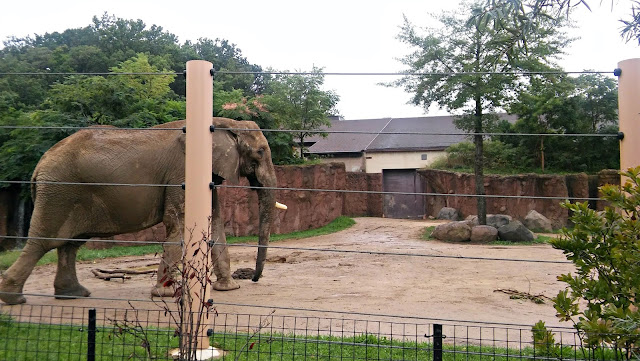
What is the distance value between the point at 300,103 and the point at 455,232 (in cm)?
878

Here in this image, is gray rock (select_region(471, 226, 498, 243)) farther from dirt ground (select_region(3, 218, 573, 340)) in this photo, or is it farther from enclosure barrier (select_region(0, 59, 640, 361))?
enclosure barrier (select_region(0, 59, 640, 361))

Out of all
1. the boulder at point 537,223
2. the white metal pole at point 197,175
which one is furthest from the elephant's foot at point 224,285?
the boulder at point 537,223

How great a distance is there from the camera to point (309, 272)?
9.28m

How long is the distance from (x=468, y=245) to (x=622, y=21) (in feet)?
31.9

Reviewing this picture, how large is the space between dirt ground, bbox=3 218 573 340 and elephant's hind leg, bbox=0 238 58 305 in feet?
0.53

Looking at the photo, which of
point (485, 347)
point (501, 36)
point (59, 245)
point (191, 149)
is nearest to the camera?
point (191, 149)

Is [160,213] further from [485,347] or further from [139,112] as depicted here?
[139,112]

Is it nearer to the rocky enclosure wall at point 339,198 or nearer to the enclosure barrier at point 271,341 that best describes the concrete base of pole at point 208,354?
the enclosure barrier at point 271,341

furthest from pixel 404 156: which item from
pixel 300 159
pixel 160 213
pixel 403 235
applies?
pixel 160 213

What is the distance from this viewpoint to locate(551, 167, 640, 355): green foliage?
2.80 metres

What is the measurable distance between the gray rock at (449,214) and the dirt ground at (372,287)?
362 inches

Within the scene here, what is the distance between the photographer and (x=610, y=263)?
300cm

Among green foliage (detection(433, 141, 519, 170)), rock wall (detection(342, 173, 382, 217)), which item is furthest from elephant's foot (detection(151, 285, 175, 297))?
green foliage (detection(433, 141, 519, 170))

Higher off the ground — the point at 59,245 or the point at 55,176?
the point at 55,176
